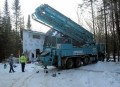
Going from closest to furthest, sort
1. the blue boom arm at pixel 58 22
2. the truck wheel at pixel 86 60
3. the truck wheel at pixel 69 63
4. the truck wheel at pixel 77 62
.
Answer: the blue boom arm at pixel 58 22 → the truck wheel at pixel 69 63 → the truck wheel at pixel 77 62 → the truck wheel at pixel 86 60

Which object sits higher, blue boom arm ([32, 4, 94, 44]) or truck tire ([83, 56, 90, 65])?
blue boom arm ([32, 4, 94, 44])

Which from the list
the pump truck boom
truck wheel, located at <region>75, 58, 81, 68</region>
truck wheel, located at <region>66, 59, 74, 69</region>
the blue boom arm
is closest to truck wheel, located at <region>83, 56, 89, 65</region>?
the pump truck boom

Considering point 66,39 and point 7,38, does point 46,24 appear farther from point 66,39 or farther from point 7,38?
point 7,38

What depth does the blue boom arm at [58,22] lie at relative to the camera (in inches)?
815

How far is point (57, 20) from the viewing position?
21641mm

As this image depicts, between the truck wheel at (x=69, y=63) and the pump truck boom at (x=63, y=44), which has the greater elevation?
the pump truck boom at (x=63, y=44)

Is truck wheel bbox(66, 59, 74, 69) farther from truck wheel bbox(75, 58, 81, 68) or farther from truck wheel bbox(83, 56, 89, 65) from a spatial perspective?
truck wheel bbox(83, 56, 89, 65)

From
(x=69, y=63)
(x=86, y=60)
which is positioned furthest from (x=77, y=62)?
(x=86, y=60)

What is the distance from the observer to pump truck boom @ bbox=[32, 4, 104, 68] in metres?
20.7

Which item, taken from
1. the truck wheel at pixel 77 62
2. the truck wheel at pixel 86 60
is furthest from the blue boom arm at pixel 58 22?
the truck wheel at pixel 77 62

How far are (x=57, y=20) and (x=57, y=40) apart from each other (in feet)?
5.61

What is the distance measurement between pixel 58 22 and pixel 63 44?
2.12 metres

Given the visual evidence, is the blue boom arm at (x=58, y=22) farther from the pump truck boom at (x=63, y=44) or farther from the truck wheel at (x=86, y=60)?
the truck wheel at (x=86, y=60)

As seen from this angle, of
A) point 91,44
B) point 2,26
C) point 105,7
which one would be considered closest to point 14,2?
point 2,26
